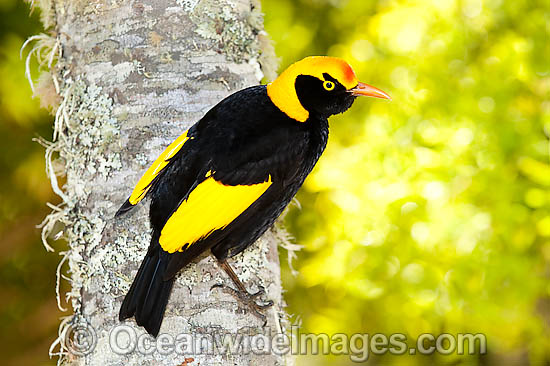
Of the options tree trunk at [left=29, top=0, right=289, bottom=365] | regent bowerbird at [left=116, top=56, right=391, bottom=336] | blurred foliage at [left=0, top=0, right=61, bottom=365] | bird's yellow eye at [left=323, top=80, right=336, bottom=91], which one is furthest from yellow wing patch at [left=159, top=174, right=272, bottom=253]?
blurred foliage at [left=0, top=0, right=61, bottom=365]

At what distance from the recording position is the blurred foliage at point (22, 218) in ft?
14.2

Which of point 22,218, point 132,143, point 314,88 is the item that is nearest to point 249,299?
point 132,143

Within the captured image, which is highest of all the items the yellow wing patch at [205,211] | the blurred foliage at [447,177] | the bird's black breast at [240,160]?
the blurred foliage at [447,177]

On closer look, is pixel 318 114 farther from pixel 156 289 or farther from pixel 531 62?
pixel 531 62

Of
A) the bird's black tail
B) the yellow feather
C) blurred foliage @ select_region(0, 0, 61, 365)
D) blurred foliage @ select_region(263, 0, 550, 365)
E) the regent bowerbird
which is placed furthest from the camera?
blurred foliage @ select_region(0, 0, 61, 365)

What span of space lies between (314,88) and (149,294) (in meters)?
0.84

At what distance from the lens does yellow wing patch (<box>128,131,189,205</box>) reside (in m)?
1.85

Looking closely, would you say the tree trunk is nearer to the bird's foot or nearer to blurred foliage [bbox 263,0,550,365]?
the bird's foot

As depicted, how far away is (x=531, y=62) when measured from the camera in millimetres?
3611

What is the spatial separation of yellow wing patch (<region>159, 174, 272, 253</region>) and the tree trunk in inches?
4.3

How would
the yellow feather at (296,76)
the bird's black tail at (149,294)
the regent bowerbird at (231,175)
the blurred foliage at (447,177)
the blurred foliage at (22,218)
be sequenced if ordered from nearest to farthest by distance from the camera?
the bird's black tail at (149,294)
the regent bowerbird at (231,175)
the yellow feather at (296,76)
the blurred foliage at (447,177)
the blurred foliage at (22,218)

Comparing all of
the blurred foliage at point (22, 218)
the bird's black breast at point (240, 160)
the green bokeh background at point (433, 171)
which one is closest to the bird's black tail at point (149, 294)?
the bird's black breast at point (240, 160)

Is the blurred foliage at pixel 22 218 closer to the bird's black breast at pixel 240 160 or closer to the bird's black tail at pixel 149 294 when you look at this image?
the bird's black breast at pixel 240 160

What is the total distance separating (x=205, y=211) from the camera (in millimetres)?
1878
